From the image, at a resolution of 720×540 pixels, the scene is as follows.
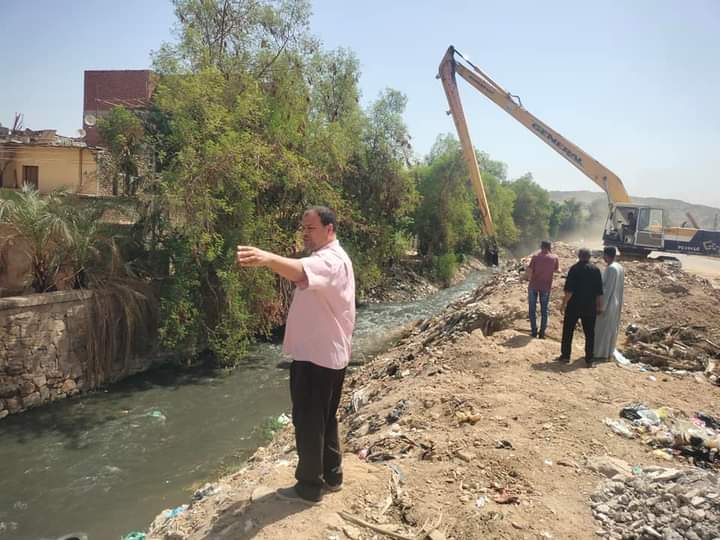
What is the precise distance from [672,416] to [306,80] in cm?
1600

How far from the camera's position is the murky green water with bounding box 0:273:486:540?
21.7 ft

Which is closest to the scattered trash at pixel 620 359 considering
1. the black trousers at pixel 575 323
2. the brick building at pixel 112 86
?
the black trousers at pixel 575 323

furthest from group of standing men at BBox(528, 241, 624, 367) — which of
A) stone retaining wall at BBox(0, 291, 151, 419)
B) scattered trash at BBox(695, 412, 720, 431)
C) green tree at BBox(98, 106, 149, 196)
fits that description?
green tree at BBox(98, 106, 149, 196)

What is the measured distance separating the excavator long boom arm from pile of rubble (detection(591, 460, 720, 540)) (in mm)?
16307

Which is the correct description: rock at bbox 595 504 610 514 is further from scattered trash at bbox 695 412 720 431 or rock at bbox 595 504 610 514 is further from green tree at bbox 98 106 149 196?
green tree at bbox 98 106 149 196

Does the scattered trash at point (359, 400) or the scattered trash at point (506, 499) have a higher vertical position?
the scattered trash at point (506, 499)

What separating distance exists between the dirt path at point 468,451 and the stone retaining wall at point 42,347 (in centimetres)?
578

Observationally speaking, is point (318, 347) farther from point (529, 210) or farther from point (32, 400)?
point (529, 210)

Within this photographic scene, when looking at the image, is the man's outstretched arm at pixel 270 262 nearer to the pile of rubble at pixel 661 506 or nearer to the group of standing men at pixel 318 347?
the group of standing men at pixel 318 347

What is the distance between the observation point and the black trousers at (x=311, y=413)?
10.3 feet

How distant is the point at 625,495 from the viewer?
3705 mm

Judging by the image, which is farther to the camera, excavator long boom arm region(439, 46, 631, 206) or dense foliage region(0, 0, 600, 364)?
excavator long boom arm region(439, 46, 631, 206)

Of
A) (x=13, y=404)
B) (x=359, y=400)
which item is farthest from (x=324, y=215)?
(x=13, y=404)

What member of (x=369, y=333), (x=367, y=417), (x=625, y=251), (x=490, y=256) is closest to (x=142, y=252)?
(x=369, y=333)
